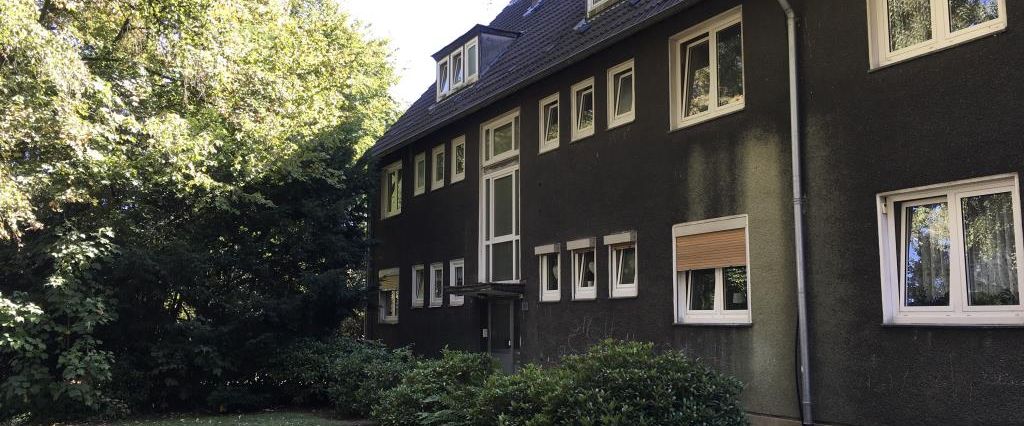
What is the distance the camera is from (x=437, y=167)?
A: 21234 mm

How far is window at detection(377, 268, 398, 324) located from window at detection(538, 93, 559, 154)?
8.29 meters

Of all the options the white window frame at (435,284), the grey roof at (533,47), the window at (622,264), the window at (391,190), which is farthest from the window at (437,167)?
the window at (622,264)

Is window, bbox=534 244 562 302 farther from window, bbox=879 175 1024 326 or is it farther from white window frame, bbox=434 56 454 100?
white window frame, bbox=434 56 454 100

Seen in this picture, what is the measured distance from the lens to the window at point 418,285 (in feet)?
70.1

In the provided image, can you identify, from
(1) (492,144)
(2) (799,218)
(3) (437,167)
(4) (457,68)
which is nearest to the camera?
(2) (799,218)

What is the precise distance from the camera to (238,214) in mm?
18250

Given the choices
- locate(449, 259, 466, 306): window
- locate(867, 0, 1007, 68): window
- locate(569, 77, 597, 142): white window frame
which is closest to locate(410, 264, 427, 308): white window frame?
locate(449, 259, 466, 306): window

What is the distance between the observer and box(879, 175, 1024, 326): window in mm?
7922

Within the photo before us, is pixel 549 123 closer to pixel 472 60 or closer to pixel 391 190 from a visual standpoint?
pixel 472 60

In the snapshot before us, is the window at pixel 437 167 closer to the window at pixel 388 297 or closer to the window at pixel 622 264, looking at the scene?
the window at pixel 388 297

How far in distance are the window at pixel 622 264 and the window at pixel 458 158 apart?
6.83 meters

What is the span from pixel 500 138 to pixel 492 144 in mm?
326

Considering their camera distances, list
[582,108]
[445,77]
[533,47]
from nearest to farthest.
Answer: [582,108]
[533,47]
[445,77]

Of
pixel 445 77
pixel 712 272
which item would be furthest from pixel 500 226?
pixel 712 272
